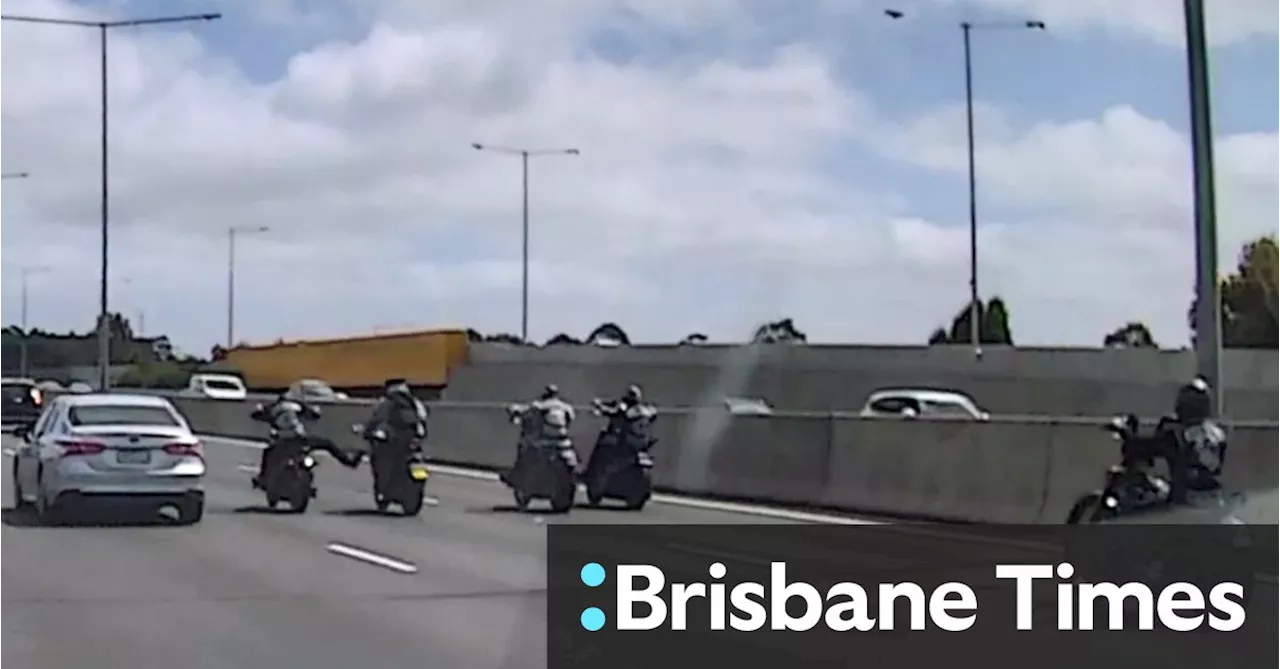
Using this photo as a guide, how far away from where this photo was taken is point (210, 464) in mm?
38094

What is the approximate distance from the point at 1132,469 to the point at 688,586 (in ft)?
11.7

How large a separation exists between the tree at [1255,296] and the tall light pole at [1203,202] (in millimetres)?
54630

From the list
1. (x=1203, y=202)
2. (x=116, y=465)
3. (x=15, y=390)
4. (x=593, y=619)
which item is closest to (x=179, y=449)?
(x=116, y=465)

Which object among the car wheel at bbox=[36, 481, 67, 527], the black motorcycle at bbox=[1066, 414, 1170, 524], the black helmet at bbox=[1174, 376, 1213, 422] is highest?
the black helmet at bbox=[1174, 376, 1213, 422]

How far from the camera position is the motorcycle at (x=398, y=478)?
24.7 meters

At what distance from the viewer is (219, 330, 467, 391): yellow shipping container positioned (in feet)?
213

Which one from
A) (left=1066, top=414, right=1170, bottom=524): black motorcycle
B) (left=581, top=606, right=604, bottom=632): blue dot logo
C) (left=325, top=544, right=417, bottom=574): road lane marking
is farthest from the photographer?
(left=325, top=544, right=417, bottom=574): road lane marking

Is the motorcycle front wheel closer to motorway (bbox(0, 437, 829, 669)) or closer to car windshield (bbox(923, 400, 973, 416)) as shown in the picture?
motorway (bbox(0, 437, 829, 669))

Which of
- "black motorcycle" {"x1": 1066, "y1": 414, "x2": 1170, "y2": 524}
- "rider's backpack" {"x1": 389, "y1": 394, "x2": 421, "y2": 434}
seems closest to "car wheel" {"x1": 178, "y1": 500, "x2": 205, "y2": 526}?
"rider's backpack" {"x1": 389, "y1": 394, "x2": 421, "y2": 434}

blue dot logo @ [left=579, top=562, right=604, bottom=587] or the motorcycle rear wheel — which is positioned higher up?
blue dot logo @ [left=579, top=562, right=604, bottom=587]

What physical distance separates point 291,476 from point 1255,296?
188 ft

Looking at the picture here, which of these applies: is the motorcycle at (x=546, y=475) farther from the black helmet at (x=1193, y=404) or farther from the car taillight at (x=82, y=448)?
the black helmet at (x=1193, y=404)

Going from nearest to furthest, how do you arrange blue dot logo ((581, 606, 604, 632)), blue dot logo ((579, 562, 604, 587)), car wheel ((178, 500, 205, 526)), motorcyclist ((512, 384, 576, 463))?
blue dot logo ((581, 606, 604, 632)), blue dot logo ((579, 562, 604, 587)), car wheel ((178, 500, 205, 526)), motorcyclist ((512, 384, 576, 463))

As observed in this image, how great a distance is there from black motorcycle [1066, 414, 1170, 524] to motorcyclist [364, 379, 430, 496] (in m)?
11.4
